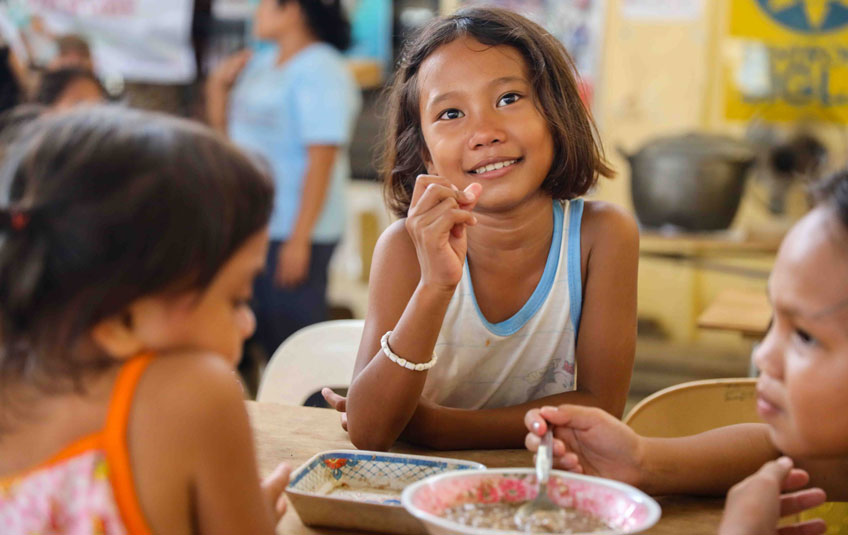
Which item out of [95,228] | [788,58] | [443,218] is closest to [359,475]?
[443,218]

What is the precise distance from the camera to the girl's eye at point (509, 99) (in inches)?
59.3

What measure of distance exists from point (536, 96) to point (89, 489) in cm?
99

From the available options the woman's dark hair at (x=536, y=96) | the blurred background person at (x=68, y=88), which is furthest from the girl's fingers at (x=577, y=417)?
the blurred background person at (x=68, y=88)

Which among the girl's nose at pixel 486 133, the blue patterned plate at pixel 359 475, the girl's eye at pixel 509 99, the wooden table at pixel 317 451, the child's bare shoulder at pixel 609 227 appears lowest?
the wooden table at pixel 317 451

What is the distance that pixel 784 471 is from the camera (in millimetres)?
963

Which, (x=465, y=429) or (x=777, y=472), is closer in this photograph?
(x=777, y=472)

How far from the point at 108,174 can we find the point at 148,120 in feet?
0.27

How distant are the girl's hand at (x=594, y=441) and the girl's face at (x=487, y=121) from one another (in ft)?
1.65

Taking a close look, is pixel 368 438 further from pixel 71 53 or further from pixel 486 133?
pixel 71 53

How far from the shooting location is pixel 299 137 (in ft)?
10.6

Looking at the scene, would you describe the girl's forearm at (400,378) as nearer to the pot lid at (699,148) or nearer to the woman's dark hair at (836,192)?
the woman's dark hair at (836,192)

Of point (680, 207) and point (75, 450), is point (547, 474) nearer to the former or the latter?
point (75, 450)

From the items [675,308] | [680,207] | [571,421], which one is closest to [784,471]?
[571,421]

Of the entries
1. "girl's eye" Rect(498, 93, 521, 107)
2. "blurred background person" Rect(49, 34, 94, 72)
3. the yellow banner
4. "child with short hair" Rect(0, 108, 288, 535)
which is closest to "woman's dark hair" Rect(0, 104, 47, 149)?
"child with short hair" Rect(0, 108, 288, 535)
